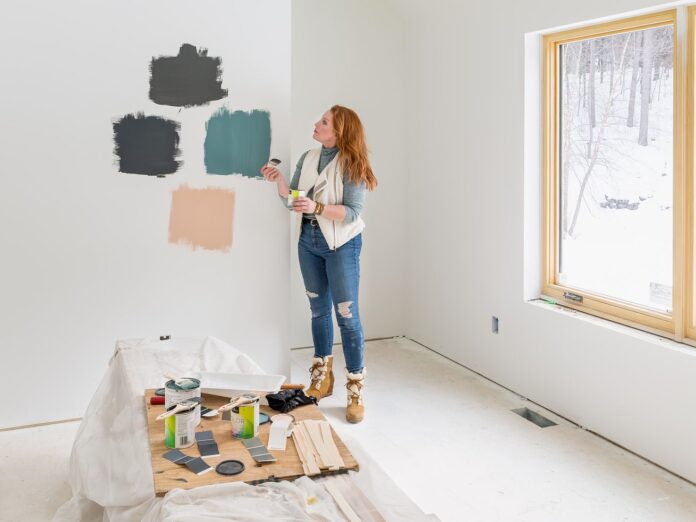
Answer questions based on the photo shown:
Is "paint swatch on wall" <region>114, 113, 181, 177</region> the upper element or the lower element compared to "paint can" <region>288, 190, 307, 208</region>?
upper

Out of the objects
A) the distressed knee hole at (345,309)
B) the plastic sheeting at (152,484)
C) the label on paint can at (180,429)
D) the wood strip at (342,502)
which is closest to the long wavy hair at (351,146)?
the distressed knee hole at (345,309)

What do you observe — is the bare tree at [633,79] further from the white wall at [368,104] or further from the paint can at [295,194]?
the white wall at [368,104]

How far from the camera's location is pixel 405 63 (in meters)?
4.86

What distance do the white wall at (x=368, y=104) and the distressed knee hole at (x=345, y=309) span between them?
1.29 metres

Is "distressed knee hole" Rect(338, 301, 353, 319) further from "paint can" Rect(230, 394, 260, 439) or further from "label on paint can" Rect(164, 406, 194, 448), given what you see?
"label on paint can" Rect(164, 406, 194, 448)

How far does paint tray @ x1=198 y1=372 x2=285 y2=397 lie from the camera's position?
2.27 m

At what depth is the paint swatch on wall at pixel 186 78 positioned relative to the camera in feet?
11.2

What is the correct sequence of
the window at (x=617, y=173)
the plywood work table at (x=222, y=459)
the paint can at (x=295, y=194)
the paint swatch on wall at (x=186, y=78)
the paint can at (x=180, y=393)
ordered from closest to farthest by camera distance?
1. the plywood work table at (x=222, y=459)
2. the paint can at (x=180, y=393)
3. the window at (x=617, y=173)
4. the paint can at (x=295, y=194)
5. the paint swatch on wall at (x=186, y=78)

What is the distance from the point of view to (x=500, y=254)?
3990 millimetres

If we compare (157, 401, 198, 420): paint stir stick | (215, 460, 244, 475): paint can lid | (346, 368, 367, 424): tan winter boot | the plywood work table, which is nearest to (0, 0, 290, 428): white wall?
(346, 368, 367, 424): tan winter boot

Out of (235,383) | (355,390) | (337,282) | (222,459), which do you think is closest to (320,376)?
(355,390)

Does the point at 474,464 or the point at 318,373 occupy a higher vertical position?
the point at 318,373

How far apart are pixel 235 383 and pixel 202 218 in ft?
4.71

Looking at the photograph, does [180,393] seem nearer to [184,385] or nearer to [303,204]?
[184,385]
